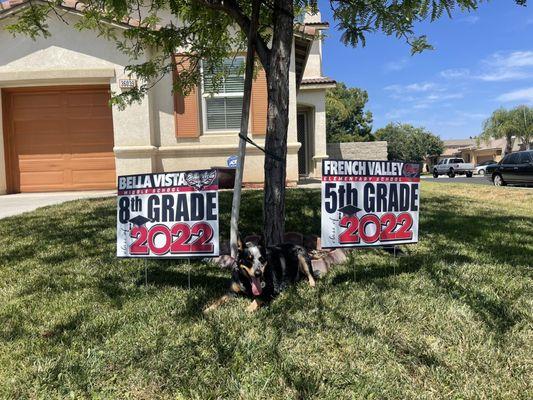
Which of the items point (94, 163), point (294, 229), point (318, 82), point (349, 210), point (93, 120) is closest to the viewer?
point (349, 210)

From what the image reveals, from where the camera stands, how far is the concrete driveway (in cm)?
802

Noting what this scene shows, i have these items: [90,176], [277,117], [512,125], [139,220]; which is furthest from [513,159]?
[512,125]

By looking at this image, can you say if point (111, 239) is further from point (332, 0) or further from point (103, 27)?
point (332, 0)

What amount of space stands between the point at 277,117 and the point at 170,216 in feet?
4.84

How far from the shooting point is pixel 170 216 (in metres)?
3.87

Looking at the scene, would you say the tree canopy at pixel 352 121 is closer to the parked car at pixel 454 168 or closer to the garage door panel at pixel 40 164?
the parked car at pixel 454 168

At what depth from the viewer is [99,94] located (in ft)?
35.0

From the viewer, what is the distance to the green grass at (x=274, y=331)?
2.50m

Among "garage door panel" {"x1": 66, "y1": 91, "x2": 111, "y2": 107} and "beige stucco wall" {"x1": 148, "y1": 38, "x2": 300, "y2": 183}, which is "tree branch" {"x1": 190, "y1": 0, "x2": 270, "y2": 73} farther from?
"garage door panel" {"x1": 66, "y1": 91, "x2": 111, "y2": 107}

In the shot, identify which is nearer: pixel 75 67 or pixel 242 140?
pixel 242 140

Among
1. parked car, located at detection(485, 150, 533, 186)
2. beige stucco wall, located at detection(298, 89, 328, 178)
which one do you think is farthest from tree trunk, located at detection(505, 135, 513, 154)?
beige stucco wall, located at detection(298, 89, 328, 178)

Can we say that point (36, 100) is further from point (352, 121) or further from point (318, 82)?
point (352, 121)

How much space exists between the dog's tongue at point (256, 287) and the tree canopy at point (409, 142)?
65.3m

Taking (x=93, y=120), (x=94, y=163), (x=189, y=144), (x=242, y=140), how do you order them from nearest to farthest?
(x=242, y=140)
(x=189, y=144)
(x=93, y=120)
(x=94, y=163)
